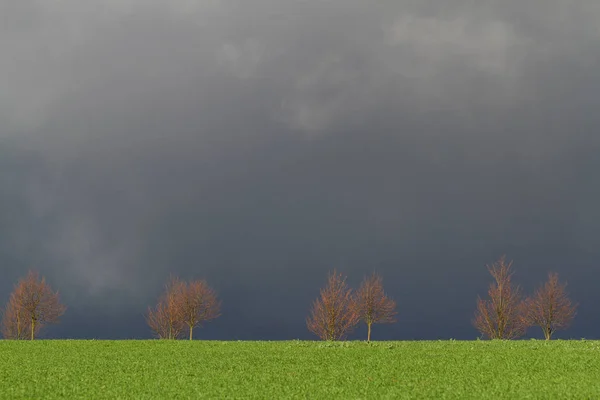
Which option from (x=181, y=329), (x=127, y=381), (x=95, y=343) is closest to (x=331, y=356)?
(x=127, y=381)

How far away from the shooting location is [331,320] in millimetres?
84438

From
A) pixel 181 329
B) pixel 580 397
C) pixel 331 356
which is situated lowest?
pixel 580 397

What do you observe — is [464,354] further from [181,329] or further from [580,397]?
[181,329]

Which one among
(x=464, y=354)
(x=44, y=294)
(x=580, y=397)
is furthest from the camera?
(x=44, y=294)

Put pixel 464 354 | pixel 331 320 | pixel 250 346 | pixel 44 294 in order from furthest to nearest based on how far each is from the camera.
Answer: pixel 44 294 → pixel 331 320 → pixel 250 346 → pixel 464 354

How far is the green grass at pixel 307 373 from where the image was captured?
27.5 m

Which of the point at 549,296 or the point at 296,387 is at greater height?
the point at 549,296

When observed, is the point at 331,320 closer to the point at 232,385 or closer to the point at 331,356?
the point at 331,356

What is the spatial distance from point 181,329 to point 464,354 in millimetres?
61924

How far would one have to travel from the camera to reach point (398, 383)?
97.2 ft

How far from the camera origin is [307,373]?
3319cm

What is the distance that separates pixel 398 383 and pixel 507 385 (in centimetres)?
483

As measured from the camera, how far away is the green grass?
2750 centimetres

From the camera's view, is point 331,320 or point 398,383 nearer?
point 398,383
